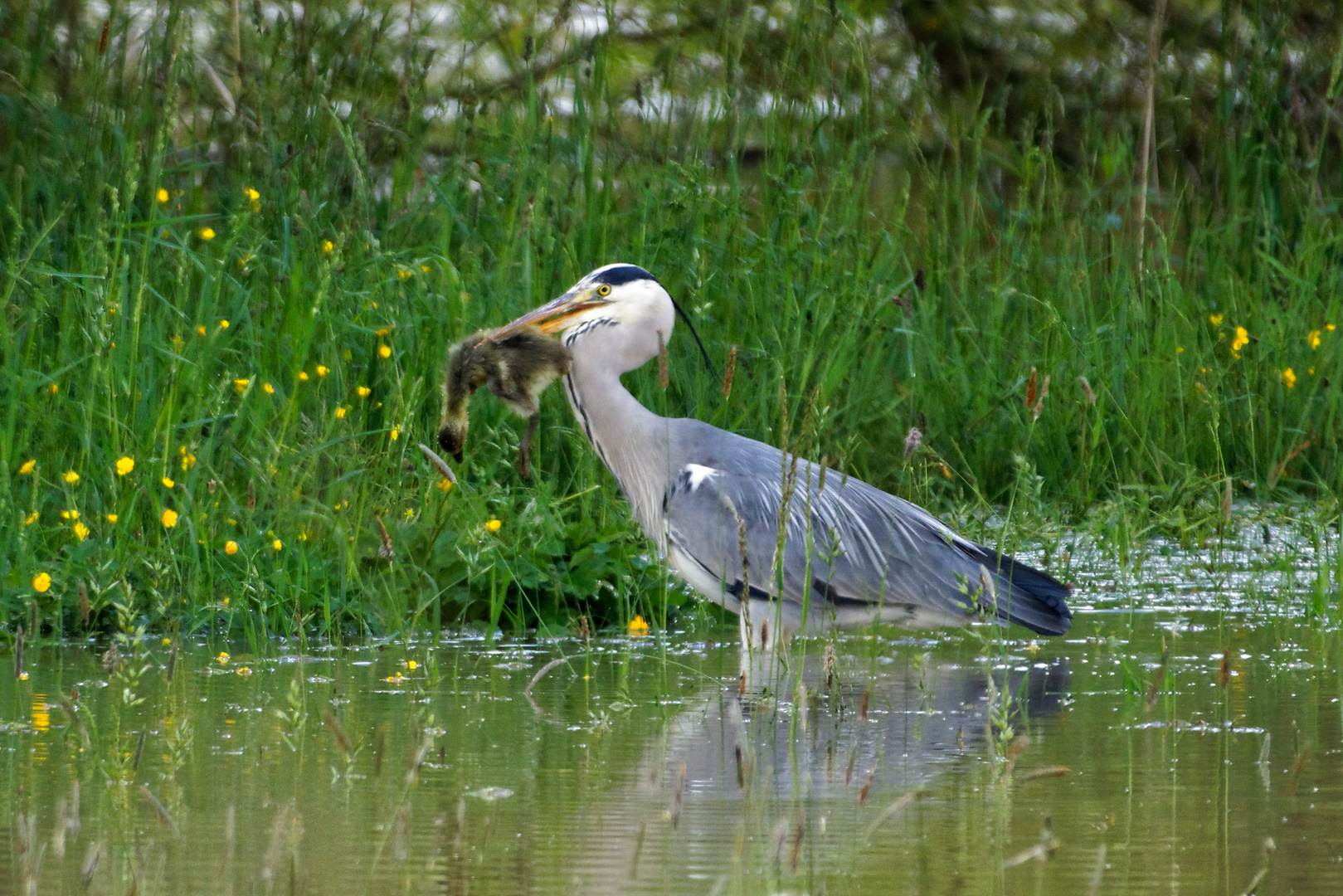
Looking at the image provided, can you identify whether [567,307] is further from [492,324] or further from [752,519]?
[752,519]

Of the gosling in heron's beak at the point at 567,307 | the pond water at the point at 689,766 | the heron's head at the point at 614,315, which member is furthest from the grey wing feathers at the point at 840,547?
the gosling in heron's beak at the point at 567,307

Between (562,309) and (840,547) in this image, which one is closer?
(840,547)

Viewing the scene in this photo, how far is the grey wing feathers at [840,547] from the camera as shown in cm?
482

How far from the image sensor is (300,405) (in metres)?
5.71

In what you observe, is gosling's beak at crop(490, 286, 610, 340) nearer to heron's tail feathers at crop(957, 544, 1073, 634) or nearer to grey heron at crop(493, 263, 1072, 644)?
grey heron at crop(493, 263, 1072, 644)

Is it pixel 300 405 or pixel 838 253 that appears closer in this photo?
pixel 300 405

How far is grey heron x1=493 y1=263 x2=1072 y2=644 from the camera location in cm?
488

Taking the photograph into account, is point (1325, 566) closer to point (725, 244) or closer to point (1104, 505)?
point (1104, 505)

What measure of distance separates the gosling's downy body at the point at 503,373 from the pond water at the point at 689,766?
2.97ft

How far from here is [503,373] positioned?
541cm

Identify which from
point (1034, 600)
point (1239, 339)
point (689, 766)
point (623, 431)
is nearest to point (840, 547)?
point (1034, 600)

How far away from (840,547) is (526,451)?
3.66 feet

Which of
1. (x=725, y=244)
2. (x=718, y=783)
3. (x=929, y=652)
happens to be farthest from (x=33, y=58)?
(x=718, y=783)

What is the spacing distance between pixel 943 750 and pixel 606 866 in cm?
103
